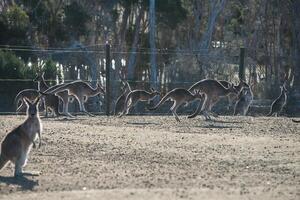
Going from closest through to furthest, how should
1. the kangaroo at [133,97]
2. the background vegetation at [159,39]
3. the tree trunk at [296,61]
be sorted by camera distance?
the kangaroo at [133,97], the tree trunk at [296,61], the background vegetation at [159,39]

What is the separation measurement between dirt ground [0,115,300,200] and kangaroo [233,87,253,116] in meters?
5.04

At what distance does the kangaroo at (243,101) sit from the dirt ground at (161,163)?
5.04 meters

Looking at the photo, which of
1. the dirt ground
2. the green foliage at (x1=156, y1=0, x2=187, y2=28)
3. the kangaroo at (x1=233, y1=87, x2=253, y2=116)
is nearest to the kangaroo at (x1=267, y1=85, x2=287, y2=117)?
the kangaroo at (x1=233, y1=87, x2=253, y2=116)

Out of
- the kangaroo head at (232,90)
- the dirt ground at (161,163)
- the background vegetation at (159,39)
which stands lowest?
the dirt ground at (161,163)

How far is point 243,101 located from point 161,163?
466 inches

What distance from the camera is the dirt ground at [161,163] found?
394 inches

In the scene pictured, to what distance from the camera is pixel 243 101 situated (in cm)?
2375

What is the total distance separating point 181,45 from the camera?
42344 mm

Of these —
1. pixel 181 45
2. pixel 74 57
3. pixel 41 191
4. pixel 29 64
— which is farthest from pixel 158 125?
pixel 181 45

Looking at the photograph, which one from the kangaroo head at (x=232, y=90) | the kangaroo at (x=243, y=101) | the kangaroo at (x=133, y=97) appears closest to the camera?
the kangaroo head at (x=232, y=90)

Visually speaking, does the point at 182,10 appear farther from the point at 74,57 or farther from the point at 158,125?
the point at 158,125

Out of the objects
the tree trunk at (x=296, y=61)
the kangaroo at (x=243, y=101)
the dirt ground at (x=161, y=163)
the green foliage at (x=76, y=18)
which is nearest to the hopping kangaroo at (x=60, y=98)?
the dirt ground at (x=161, y=163)

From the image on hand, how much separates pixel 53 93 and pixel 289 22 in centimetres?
1847

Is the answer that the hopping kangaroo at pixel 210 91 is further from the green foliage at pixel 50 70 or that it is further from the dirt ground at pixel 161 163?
the green foliage at pixel 50 70
